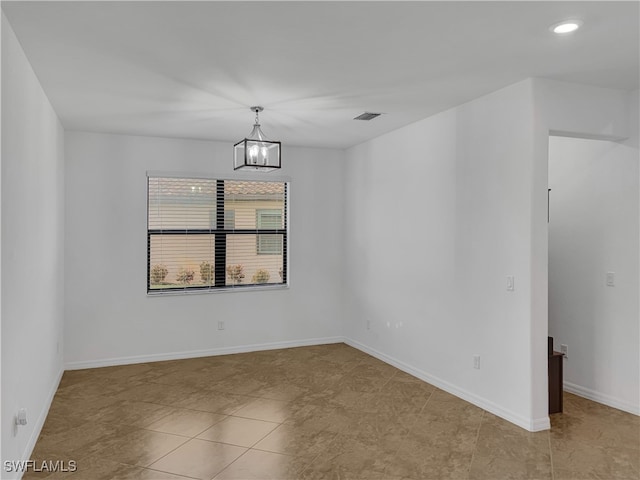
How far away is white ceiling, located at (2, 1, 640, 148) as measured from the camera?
94.8 inches

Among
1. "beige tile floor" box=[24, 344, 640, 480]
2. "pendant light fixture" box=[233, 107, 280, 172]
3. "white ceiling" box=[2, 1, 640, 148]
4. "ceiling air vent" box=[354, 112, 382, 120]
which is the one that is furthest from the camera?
"ceiling air vent" box=[354, 112, 382, 120]

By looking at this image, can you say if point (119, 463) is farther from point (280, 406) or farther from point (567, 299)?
point (567, 299)

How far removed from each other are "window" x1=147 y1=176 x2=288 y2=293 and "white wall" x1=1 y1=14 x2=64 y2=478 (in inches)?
51.2

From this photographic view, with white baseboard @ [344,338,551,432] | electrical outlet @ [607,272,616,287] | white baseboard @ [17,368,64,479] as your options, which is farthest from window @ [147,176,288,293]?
electrical outlet @ [607,272,616,287]

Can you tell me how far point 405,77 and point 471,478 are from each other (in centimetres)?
265

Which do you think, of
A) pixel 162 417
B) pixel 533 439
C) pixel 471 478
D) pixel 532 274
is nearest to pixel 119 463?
pixel 162 417

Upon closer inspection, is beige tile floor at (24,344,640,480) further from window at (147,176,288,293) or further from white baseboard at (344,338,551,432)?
window at (147,176,288,293)

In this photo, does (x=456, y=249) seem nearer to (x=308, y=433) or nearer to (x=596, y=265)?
(x=596, y=265)

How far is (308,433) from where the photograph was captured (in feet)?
11.3

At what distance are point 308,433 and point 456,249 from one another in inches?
79.7

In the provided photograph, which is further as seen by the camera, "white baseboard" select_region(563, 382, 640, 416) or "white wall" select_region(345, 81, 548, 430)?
"white baseboard" select_region(563, 382, 640, 416)

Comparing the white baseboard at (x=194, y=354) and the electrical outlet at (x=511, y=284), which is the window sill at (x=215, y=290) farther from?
the electrical outlet at (x=511, y=284)

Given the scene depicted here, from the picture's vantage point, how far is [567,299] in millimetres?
4348

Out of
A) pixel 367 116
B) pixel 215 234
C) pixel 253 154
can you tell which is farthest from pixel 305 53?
pixel 215 234
